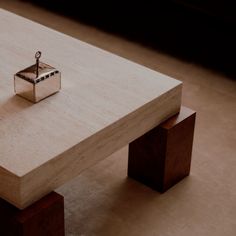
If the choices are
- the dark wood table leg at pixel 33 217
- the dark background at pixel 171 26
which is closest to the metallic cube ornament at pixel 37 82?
the dark wood table leg at pixel 33 217

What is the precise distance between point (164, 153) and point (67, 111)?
1.17ft

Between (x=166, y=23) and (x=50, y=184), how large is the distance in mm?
1576

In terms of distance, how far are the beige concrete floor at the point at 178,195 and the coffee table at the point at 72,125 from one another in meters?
0.06

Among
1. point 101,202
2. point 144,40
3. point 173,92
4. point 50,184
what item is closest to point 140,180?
point 101,202

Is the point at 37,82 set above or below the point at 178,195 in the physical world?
above

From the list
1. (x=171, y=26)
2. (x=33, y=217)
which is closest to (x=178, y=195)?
(x=33, y=217)

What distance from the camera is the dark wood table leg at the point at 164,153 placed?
196cm

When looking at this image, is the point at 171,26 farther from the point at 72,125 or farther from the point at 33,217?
the point at 33,217

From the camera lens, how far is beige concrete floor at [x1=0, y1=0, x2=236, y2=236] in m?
1.91

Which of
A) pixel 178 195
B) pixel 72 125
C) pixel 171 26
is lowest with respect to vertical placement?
pixel 178 195

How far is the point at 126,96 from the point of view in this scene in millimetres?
1850

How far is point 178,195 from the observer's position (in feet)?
6.72

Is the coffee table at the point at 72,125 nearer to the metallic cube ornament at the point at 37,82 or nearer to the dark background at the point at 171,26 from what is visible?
the metallic cube ornament at the point at 37,82

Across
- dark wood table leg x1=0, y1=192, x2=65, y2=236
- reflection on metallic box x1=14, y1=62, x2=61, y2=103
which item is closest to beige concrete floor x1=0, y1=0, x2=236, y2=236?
dark wood table leg x1=0, y1=192, x2=65, y2=236
